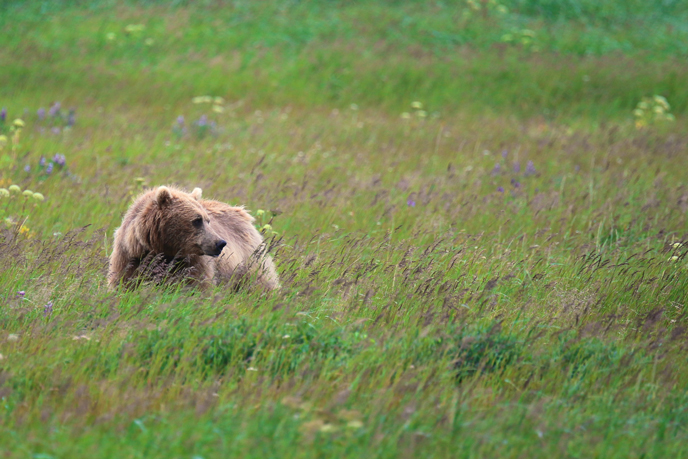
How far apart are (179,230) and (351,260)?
1.50m

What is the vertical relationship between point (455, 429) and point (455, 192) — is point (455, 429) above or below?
above

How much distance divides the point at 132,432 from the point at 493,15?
66.6ft

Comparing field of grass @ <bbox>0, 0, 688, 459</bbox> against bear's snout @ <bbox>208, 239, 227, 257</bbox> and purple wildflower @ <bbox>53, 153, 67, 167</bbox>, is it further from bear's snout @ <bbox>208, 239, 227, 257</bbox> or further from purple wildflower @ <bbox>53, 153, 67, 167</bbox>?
bear's snout @ <bbox>208, 239, 227, 257</bbox>

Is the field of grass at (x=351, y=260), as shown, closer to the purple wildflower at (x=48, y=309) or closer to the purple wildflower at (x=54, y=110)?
the purple wildflower at (x=48, y=309)

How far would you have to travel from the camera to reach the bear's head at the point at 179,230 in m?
4.77

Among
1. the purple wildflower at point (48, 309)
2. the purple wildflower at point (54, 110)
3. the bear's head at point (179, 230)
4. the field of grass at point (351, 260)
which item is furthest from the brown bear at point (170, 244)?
the purple wildflower at point (54, 110)

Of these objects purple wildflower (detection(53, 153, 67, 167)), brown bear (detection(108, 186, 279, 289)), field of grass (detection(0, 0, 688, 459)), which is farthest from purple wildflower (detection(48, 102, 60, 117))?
brown bear (detection(108, 186, 279, 289))

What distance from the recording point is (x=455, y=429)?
122 inches

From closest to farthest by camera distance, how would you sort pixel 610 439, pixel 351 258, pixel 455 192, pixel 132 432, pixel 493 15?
pixel 132 432
pixel 610 439
pixel 351 258
pixel 455 192
pixel 493 15

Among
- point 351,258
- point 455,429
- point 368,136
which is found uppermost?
point 455,429

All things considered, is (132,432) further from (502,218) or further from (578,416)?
(502,218)

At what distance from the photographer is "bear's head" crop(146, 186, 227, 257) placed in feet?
15.7

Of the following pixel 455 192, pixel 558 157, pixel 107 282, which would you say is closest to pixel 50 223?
pixel 107 282

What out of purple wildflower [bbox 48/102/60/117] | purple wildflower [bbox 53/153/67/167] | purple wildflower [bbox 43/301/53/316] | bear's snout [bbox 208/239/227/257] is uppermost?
bear's snout [bbox 208/239/227/257]
